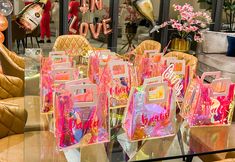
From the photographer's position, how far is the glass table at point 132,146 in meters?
1.49

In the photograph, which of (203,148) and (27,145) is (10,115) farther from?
(203,148)

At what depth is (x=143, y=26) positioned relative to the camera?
541 centimetres

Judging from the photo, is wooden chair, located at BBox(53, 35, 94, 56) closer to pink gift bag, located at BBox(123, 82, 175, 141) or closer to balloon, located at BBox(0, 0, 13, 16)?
balloon, located at BBox(0, 0, 13, 16)

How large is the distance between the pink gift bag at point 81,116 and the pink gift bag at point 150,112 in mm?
118

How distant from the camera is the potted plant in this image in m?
4.53

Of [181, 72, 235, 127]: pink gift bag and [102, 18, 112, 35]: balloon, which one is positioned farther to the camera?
[102, 18, 112, 35]: balloon

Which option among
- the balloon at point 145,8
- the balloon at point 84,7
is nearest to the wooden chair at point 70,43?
the balloon at point 84,7

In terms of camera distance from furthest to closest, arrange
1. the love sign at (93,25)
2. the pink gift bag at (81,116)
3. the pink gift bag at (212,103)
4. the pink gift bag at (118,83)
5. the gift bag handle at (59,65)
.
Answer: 1. the love sign at (93,25)
2. the gift bag handle at (59,65)
3. the pink gift bag at (118,83)
4. the pink gift bag at (212,103)
5. the pink gift bag at (81,116)

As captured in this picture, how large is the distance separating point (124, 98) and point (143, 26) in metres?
3.60

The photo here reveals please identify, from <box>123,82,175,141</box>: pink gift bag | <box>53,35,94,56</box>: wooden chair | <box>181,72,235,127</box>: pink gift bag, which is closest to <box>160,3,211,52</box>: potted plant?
<box>53,35,94,56</box>: wooden chair

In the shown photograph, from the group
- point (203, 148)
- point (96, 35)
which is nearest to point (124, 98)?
point (203, 148)

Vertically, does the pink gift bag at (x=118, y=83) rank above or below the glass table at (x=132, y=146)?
above

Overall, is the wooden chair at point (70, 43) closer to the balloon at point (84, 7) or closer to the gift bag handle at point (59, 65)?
the balloon at point (84, 7)

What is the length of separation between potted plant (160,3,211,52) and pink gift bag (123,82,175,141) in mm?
3120
